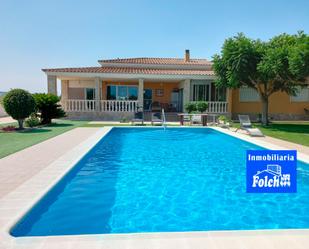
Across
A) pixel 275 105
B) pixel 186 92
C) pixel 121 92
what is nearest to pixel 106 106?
pixel 121 92

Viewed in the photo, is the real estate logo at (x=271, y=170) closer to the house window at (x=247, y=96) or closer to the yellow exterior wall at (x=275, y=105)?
the yellow exterior wall at (x=275, y=105)

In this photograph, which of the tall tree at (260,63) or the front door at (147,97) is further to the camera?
the front door at (147,97)

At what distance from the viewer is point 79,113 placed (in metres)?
21.7

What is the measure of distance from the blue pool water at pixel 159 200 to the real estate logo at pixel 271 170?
1574 mm

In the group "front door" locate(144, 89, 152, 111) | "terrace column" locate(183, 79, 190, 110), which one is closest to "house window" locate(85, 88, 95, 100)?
"front door" locate(144, 89, 152, 111)

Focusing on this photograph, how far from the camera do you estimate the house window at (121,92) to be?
26875 millimetres

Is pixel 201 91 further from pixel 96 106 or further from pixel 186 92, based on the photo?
pixel 96 106

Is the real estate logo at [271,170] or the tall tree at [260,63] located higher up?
the tall tree at [260,63]

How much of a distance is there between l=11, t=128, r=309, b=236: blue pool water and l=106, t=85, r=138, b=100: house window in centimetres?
1792

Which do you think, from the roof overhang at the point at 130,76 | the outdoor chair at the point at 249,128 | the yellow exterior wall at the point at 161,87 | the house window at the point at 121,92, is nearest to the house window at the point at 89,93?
the yellow exterior wall at the point at 161,87

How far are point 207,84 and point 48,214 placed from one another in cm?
2068

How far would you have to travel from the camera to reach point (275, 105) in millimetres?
24297

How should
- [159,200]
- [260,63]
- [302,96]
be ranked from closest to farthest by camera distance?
[159,200], [260,63], [302,96]

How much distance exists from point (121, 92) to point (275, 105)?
14821mm
